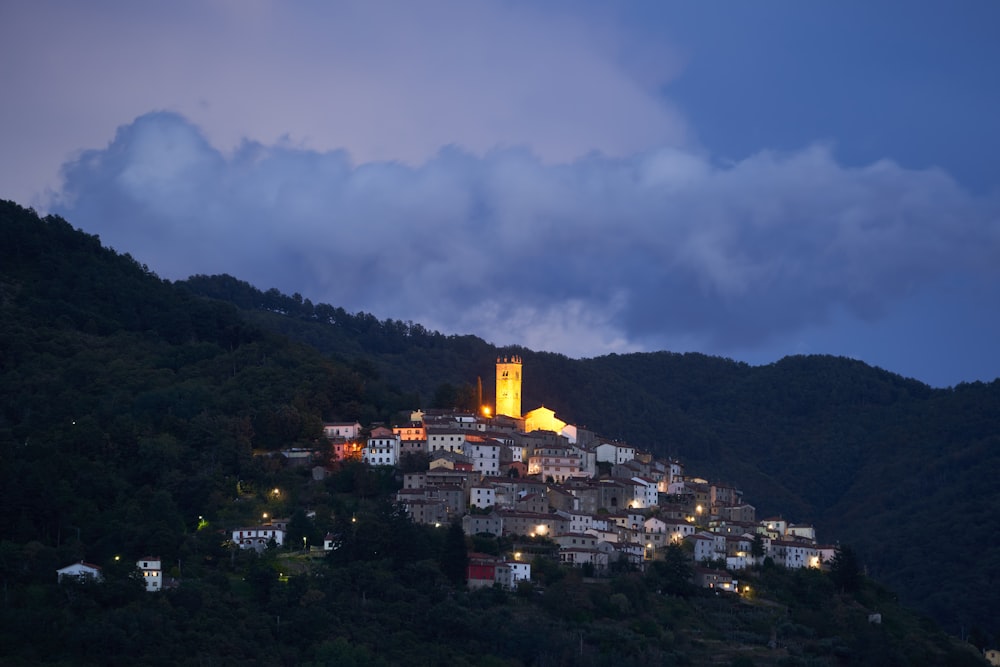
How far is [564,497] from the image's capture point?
56.5 m

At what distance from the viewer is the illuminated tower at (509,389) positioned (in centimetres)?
7075

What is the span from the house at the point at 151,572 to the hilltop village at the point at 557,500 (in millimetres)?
4430

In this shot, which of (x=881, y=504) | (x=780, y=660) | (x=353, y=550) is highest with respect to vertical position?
(x=881, y=504)

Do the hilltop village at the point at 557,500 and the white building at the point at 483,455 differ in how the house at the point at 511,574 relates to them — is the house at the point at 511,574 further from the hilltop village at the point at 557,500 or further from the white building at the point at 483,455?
the white building at the point at 483,455

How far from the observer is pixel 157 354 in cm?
6975

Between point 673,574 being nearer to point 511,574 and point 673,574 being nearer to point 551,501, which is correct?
point 551,501

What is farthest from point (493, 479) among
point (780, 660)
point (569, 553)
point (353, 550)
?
point (780, 660)

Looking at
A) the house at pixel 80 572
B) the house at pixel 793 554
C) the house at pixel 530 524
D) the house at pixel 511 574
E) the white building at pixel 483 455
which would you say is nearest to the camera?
the house at pixel 80 572

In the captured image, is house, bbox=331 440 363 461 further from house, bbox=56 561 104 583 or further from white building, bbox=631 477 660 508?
house, bbox=56 561 104 583

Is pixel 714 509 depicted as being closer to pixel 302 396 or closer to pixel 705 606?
pixel 705 606

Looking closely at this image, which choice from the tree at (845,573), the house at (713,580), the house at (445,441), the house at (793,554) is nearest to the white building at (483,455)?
the house at (445,441)

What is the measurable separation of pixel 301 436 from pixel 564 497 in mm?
10237

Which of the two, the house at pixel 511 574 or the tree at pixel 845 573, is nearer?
the house at pixel 511 574

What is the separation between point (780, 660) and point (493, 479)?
12.7 m
